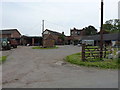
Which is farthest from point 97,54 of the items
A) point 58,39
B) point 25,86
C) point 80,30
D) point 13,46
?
point 80,30

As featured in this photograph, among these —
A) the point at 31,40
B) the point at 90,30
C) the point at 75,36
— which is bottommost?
the point at 31,40

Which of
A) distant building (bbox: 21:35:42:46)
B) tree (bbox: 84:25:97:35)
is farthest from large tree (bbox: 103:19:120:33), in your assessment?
distant building (bbox: 21:35:42:46)

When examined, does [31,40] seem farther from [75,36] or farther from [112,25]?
[112,25]

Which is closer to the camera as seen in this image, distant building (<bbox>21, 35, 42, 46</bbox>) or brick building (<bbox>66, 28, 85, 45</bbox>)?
distant building (<bbox>21, 35, 42, 46</bbox>)

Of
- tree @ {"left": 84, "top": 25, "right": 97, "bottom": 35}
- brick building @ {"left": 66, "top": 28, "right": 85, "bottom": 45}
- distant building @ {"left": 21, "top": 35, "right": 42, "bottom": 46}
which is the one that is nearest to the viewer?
distant building @ {"left": 21, "top": 35, "right": 42, "bottom": 46}

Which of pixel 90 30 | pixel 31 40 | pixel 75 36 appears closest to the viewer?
pixel 31 40

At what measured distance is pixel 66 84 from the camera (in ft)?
17.1

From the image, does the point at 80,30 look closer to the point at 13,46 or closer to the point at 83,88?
the point at 13,46

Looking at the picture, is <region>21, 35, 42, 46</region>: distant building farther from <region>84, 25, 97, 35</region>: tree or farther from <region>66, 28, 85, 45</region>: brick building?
<region>84, 25, 97, 35</region>: tree

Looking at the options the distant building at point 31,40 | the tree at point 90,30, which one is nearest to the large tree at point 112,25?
the tree at point 90,30

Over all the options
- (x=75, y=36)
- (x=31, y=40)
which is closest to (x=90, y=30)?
(x=75, y=36)

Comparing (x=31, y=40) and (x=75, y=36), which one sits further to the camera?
(x=75, y=36)

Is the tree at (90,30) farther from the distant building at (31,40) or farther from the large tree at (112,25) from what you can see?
the distant building at (31,40)

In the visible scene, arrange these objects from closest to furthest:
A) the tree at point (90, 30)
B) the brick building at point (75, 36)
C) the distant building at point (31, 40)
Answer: the distant building at point (31, 40) < the brick building at point (75, 36) < the tree at point (90, 30)
